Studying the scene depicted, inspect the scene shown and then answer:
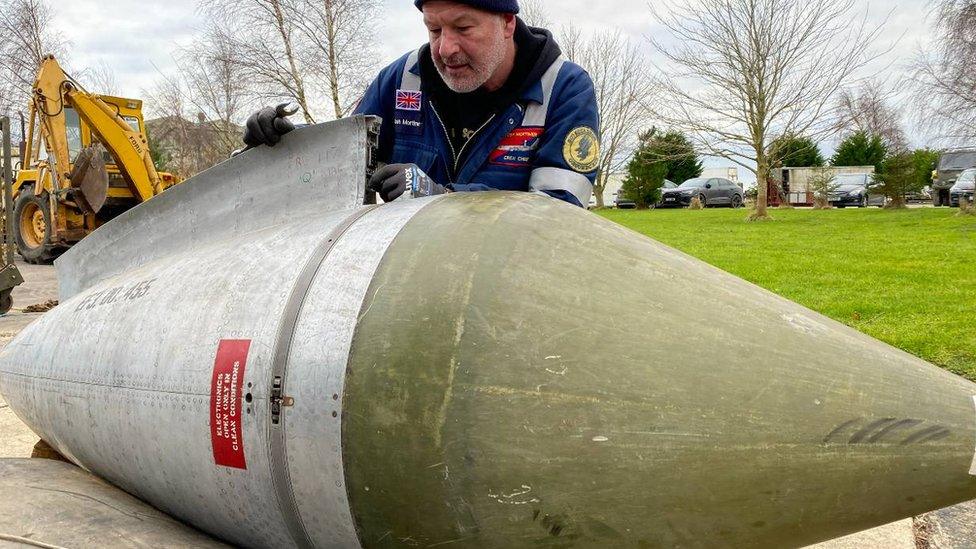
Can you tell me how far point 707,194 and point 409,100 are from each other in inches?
1308

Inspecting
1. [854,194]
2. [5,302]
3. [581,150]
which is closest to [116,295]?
[581,150]

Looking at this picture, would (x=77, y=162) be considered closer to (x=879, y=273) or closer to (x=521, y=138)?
(x=521, y=138)

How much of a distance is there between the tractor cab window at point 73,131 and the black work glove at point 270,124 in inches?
468

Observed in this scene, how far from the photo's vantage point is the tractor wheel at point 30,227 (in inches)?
510

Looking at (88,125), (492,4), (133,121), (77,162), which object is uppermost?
(133,121)

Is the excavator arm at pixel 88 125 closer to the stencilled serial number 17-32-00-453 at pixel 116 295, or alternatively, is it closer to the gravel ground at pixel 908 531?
the gravel ground at pixel 908 531

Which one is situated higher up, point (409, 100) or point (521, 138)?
point (409, 100)

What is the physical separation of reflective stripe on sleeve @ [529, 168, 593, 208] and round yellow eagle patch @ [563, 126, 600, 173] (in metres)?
0.04

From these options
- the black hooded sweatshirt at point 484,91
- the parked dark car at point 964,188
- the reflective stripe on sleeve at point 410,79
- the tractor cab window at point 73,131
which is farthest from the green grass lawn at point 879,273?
the tractor cab window at point 73,131

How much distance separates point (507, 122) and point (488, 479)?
1.64 metres

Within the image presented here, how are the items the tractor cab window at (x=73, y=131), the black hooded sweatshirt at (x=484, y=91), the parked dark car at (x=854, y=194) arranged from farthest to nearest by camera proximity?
the parked dark car at (x=854, y=194)
the tractor cab window at (x=73, y=131)
the black hooded sweatshirt at (x=484, y=91)

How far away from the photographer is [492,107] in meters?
2.84

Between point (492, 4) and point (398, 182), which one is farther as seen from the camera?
point (492, 4)

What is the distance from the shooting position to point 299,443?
165cm
